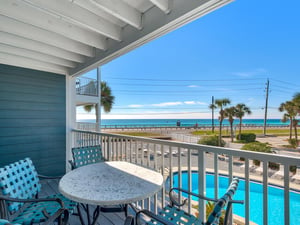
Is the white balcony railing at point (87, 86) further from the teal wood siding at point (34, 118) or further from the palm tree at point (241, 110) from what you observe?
the palm tree at point (241, 110)

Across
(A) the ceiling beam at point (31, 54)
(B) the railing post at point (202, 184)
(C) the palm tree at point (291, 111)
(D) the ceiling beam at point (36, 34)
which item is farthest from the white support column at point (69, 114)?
(C) the palm tree at point (291, 111)

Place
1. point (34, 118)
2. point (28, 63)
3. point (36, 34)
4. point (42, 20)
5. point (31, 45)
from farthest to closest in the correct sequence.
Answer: point (34, 118), point (28, 63), point (31, 45), point (36, 34), point (42, 20)

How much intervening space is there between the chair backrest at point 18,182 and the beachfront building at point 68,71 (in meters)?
1.34

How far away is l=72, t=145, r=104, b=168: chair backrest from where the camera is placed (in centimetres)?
270

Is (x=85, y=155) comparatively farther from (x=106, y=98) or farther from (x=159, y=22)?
(x=106, y=98)

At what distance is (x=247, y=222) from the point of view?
144 cm

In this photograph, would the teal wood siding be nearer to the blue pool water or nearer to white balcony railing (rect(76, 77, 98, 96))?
the blue pool water

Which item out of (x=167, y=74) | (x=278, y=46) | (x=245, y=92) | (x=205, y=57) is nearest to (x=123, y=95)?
(x=167, y=74)

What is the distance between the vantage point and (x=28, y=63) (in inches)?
136

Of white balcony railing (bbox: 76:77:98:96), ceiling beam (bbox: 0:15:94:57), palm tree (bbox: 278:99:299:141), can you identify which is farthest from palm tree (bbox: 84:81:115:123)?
palm tree (bbox: 278:99:299:141)

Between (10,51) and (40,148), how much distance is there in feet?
6.77

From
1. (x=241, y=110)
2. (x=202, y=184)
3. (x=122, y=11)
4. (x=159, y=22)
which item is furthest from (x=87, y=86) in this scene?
(x=241, y=110)

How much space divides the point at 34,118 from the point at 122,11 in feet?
10.2

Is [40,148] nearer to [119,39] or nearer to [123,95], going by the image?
[119,39]
